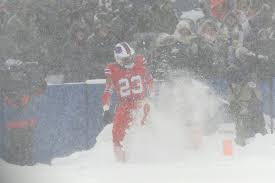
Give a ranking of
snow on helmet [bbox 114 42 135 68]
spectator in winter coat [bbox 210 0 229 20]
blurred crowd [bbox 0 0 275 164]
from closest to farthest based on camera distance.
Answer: snow on helmet [bbox 114 42 135 68] → blurred crowd [bbox 0 0 275 164] → spectator in winter coat [bbox 210 0 229 20]

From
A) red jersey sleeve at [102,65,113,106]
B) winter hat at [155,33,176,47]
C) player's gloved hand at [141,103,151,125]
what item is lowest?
player's gloved hand at [141,103,151,125]

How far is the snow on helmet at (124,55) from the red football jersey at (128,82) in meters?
0.08

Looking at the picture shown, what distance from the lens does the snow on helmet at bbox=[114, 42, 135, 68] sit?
406 inches

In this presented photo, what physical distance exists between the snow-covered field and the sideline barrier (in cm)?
24

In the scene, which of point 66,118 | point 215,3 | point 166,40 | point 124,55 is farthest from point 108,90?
point 215,3

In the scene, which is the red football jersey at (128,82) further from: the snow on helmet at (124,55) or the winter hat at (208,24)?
the winter hat at (208,24)

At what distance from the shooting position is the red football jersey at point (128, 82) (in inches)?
407

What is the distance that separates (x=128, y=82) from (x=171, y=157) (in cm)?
146

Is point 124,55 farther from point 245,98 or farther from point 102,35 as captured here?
point 245,98

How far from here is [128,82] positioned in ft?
34.0

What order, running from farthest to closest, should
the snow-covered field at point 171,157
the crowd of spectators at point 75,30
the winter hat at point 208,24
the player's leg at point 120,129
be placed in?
the winter hat at point 208,24, the crowd of spectators at point 75,30, the player's leg at point 120,129, the snow-covered field at point 171,157

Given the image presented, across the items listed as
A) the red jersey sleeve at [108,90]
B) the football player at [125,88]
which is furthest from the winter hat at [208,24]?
the red jersey sleeve at [108,90]

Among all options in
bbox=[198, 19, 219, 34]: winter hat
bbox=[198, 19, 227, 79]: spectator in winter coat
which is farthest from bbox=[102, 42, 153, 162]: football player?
bbox=[198, 19, 219, 34]: winter hat

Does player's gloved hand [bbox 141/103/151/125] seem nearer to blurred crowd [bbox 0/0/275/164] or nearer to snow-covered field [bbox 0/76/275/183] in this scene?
snow-covered field [bbox 0/76/275/183]
